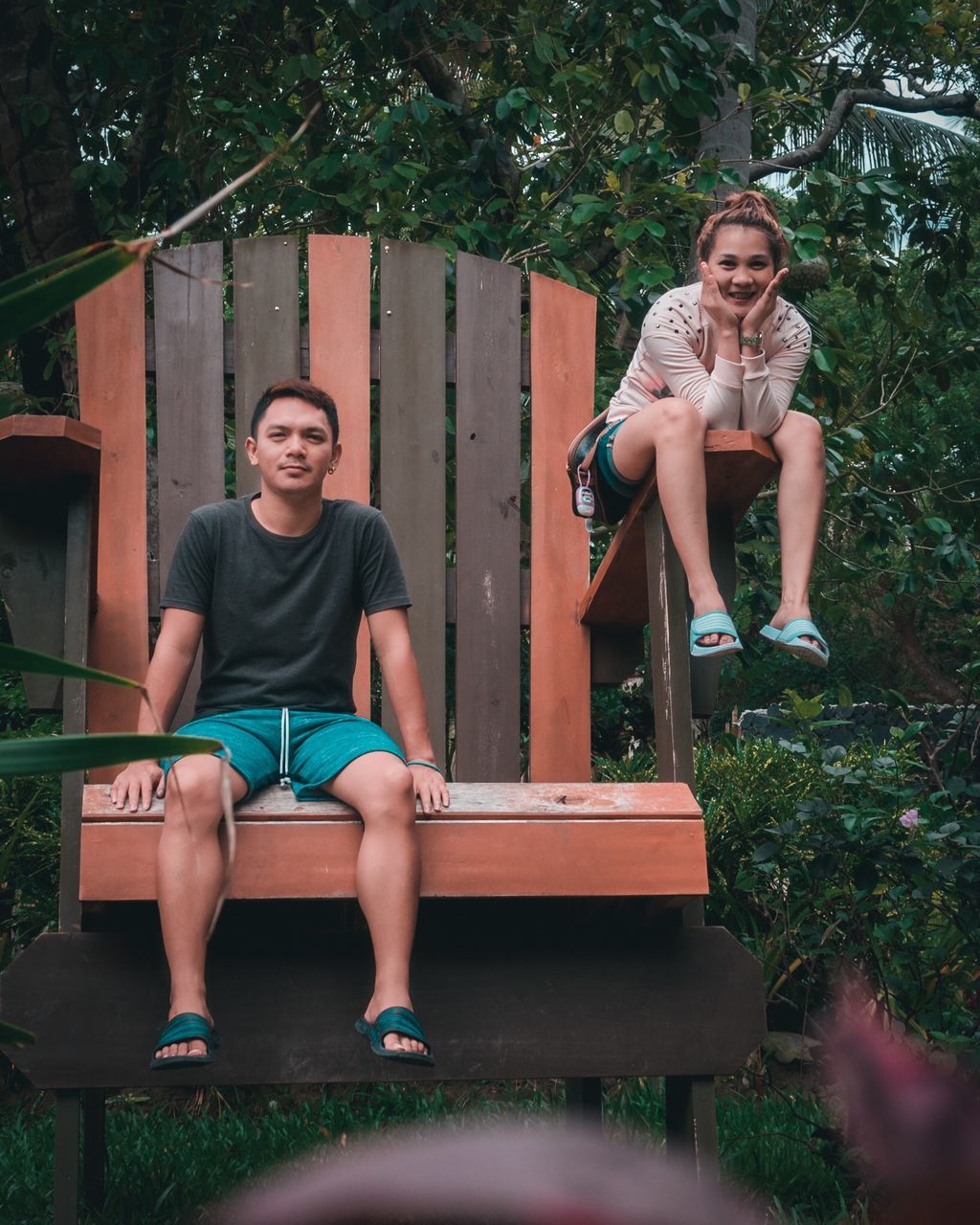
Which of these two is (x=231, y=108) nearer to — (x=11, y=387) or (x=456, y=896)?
(x=11, y=387)

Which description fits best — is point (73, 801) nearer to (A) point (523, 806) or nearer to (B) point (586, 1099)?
(A) point (523, 806)

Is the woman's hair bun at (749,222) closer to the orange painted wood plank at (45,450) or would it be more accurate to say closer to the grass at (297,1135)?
the orange painted wood plank at (45,450)

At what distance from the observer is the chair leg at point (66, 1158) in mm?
1700

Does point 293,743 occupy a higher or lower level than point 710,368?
lower

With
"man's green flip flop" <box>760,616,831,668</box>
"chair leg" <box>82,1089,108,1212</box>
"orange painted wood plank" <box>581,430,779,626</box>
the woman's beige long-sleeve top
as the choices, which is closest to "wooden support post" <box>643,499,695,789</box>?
"orange painted wood plank" <box>581,430,779,626</box>

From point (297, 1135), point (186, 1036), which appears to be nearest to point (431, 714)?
point (297, 1135)

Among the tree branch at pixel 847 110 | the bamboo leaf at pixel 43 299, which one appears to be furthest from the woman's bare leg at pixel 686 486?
the tree branch at pixel 847 110

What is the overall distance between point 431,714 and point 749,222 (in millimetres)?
1046

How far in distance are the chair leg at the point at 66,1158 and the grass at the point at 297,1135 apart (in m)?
0.25

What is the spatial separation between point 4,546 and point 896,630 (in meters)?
11.4

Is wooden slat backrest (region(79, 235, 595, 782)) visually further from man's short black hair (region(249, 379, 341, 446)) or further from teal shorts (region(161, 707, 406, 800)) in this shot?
teal shorts (region(161, 707, 406, 800))

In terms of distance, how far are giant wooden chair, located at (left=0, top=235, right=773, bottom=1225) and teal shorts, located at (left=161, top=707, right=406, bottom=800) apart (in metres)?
0.12

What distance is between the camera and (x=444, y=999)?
5.74 feet

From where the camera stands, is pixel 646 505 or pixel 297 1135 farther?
pixel 297 1135
